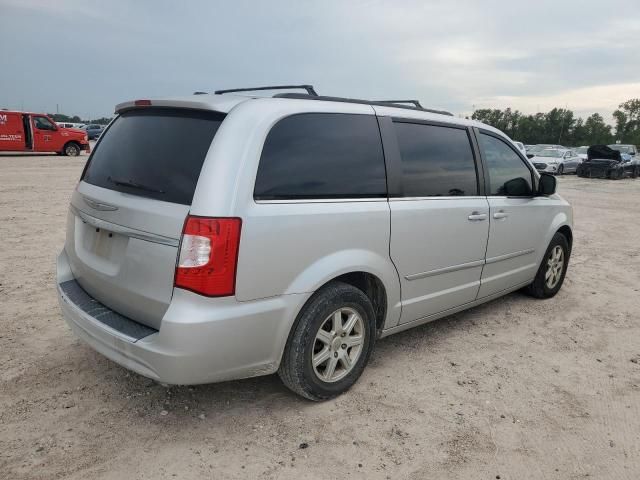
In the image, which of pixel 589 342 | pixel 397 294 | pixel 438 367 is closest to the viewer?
pixel 397 294

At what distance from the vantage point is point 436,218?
3.44 m

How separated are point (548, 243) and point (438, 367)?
205 cm

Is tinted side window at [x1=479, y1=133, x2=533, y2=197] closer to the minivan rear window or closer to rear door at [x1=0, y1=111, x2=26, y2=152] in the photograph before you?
the minivan rear window

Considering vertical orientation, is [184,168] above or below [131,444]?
above

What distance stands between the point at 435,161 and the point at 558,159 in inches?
968

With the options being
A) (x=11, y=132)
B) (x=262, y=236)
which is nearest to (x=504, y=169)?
(x=262, y=236)

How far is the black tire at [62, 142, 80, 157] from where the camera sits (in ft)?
73.3

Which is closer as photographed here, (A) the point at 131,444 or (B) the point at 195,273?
(B) the point at 195,273

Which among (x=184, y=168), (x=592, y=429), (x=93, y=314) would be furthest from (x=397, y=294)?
(x=93, y=314)

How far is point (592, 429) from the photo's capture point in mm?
2857

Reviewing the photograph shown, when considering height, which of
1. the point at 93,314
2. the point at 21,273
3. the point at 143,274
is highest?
the point at 143,274

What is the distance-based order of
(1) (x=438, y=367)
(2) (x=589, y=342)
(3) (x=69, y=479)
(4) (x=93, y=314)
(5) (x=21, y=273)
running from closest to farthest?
(3) (x=69, y=479) → (4) (x=93, y=314) → (1) (x=438, y=367) → (2) (x=589, y=342) → (5) (x=21, y=273)

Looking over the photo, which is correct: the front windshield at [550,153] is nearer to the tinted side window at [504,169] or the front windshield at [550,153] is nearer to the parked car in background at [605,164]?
the parked car in background at [605,164]

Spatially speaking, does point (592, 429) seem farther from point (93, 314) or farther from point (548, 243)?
point (93, 314)
